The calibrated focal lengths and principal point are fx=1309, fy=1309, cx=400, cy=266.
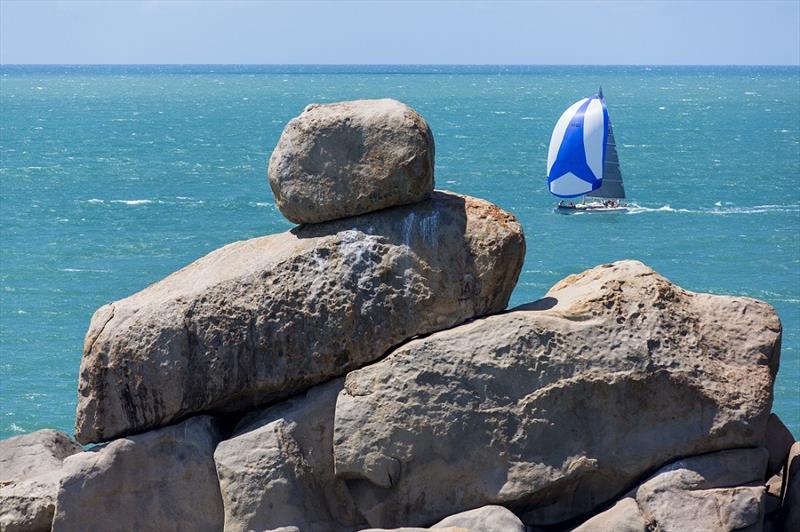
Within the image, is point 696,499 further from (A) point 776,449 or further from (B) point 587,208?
(B) point 587,208

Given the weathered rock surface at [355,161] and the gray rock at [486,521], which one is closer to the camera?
the gray rock at [486,521]

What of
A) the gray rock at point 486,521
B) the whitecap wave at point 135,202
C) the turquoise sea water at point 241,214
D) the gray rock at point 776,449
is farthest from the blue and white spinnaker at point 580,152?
the gray rock at point 486,521

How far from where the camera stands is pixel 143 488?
617 inches

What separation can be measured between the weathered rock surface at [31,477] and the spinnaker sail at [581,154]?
201 ft

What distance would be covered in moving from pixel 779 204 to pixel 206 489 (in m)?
69.4

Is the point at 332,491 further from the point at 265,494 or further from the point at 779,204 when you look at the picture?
the point at 779,204

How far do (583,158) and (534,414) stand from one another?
63.9 meters

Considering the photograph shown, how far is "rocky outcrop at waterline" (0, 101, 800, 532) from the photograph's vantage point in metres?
15.1

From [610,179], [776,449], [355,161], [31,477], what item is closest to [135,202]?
[610,179]

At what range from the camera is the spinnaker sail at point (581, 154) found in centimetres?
7756

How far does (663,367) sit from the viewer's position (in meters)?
15.4

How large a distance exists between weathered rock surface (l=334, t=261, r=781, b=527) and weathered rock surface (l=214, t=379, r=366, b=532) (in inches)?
13.0

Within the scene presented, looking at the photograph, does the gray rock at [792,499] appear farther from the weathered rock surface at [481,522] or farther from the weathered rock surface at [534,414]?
the weathered rock surface at [481,522]

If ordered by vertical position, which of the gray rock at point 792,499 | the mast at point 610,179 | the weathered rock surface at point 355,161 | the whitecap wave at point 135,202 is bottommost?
the whitecap wave at point 135,202
